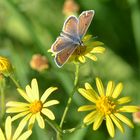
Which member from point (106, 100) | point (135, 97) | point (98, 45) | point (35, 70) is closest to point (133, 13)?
point (135, 97)

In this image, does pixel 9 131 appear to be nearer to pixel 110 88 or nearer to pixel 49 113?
pixel 49 113

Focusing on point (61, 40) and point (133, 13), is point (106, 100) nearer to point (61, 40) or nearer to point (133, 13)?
point (61, 40)

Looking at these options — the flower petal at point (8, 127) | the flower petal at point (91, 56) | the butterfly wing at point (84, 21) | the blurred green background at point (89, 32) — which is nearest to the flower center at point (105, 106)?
the flower petal at point (91, 56)

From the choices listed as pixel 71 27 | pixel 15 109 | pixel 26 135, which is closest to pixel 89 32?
pixel 71 27

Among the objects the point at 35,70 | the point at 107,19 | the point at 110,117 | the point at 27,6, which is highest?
the point at 27,6

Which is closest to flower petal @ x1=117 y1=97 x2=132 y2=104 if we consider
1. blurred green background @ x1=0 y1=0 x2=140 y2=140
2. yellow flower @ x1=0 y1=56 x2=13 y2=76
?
yellow flower @ x1=0 y1=56 x2=13 y2=76

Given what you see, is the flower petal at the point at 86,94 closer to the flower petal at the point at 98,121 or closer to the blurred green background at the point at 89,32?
the flower petal at the point at 98,121
